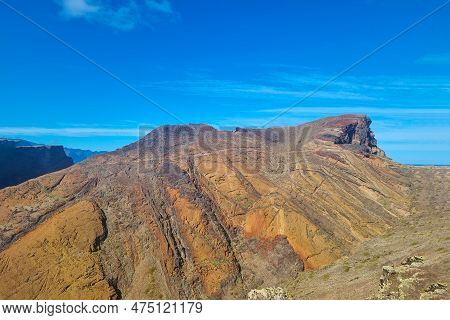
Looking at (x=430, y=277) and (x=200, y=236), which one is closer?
(x=430, y=277)

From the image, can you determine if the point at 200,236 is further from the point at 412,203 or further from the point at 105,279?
the point at 412,203

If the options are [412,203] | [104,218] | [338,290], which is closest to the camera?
[338,290]
